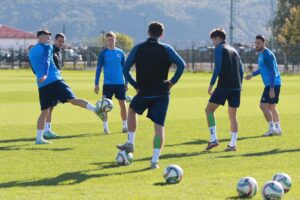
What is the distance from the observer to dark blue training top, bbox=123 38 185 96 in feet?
36.6

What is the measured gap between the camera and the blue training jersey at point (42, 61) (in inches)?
561

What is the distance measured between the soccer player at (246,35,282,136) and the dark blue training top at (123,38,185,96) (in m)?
4.69

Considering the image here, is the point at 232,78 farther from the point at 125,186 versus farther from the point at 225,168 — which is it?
the point at 125,186

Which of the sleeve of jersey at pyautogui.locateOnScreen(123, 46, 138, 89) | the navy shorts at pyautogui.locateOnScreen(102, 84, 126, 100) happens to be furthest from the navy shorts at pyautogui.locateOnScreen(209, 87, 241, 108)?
the navy shorts at pyautogui.locateOnScreen(102, 84, 126, 100)

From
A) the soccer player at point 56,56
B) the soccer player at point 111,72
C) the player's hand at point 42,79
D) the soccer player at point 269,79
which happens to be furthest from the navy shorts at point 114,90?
the soccer player at point 269,79

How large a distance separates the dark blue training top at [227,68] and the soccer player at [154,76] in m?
1.93

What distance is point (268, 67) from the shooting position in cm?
1584

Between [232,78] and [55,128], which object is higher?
[232,78]

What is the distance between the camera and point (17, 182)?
33.1ft

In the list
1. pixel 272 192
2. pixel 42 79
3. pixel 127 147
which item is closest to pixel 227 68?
pixel 127 147

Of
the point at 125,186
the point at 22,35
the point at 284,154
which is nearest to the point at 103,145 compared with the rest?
the point at 284,154

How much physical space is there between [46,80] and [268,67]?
4.77 meters

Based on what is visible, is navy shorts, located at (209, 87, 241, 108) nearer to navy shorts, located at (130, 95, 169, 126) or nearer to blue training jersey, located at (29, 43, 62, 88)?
navy shorts, located at (130, 95, 169, 126)

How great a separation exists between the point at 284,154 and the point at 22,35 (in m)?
132
